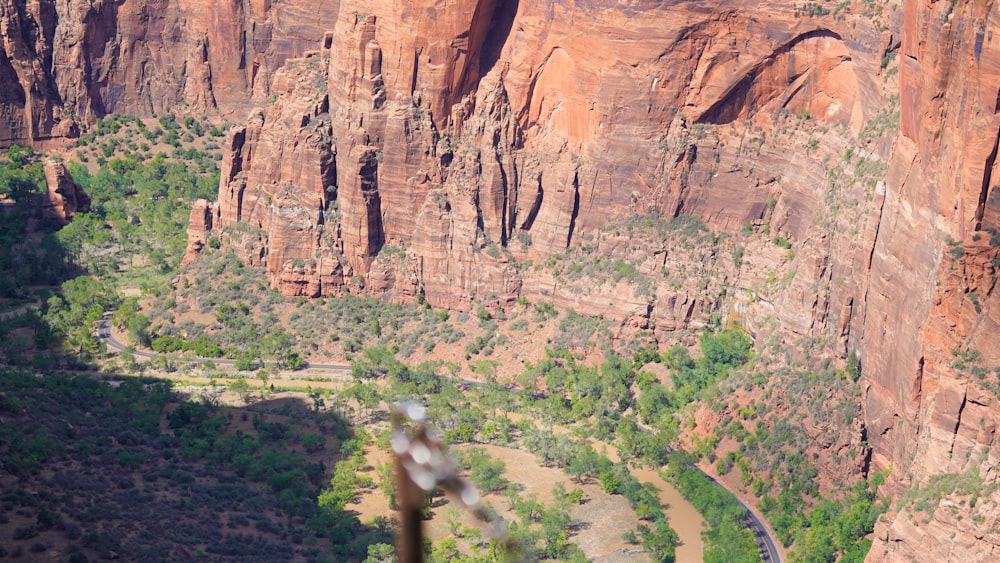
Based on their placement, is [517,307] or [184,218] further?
[184,218]

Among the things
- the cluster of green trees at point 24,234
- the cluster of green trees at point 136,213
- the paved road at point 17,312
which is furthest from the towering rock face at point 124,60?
the paved road at point 17,312

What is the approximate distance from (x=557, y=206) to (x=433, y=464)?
82.4 m

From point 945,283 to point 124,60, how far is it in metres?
103

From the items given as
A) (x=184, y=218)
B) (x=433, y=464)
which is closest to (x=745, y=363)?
(x=184, y=218)

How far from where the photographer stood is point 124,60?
473ft

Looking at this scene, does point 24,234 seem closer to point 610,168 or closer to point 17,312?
point 17,312

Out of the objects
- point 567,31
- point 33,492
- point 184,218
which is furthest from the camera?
point 184,218

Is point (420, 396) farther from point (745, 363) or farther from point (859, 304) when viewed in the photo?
point (859, 304)

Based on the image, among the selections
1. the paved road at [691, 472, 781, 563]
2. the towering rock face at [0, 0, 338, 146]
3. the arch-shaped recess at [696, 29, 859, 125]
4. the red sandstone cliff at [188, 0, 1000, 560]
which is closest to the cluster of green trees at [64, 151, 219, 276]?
the towering rock face at [0, 0, 338, 146]

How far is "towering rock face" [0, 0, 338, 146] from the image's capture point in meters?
138

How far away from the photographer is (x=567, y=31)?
3912 inches

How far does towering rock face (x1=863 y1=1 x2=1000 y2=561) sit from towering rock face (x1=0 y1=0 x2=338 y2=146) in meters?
78.3

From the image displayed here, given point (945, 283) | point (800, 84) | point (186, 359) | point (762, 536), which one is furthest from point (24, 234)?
point (945, 283)

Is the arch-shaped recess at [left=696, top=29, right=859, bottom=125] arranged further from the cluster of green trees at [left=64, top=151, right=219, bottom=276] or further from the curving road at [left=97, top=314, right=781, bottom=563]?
the cluster of green trees at [left=64, top=151, right=219, bottom=276]
